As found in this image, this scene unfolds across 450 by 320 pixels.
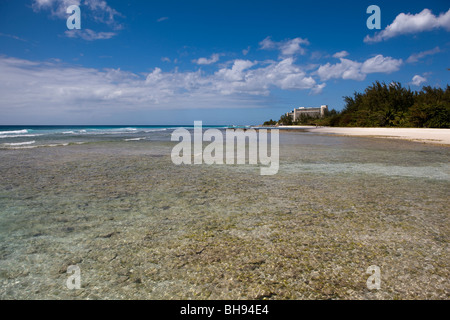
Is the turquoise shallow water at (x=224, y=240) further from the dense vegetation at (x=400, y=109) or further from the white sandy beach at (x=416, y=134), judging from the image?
the dense vegetation at (x=400, y=109)

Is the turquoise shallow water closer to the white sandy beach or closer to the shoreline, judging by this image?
the shoreline

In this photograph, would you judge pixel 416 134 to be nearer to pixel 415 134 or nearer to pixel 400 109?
pixel 415 134

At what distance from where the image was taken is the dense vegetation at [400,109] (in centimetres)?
2838

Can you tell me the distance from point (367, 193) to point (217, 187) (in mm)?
2340

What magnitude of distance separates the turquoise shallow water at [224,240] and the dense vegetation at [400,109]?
3163cm

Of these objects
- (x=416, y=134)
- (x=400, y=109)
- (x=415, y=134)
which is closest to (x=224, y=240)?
(x=416, y=134)

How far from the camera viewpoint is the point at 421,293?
1541 millimetres

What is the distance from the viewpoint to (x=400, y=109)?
134 feet

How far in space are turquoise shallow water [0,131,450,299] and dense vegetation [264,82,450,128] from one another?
31.6m

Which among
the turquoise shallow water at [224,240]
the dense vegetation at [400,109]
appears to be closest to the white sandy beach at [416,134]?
the dense vegetation at [400,109]

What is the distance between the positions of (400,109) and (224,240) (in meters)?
48.7

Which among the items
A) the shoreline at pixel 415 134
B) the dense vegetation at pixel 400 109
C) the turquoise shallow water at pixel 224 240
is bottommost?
the turquoise shallow water at pixel 224 240

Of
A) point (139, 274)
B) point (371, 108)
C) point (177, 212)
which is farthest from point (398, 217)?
point (371, 108)
